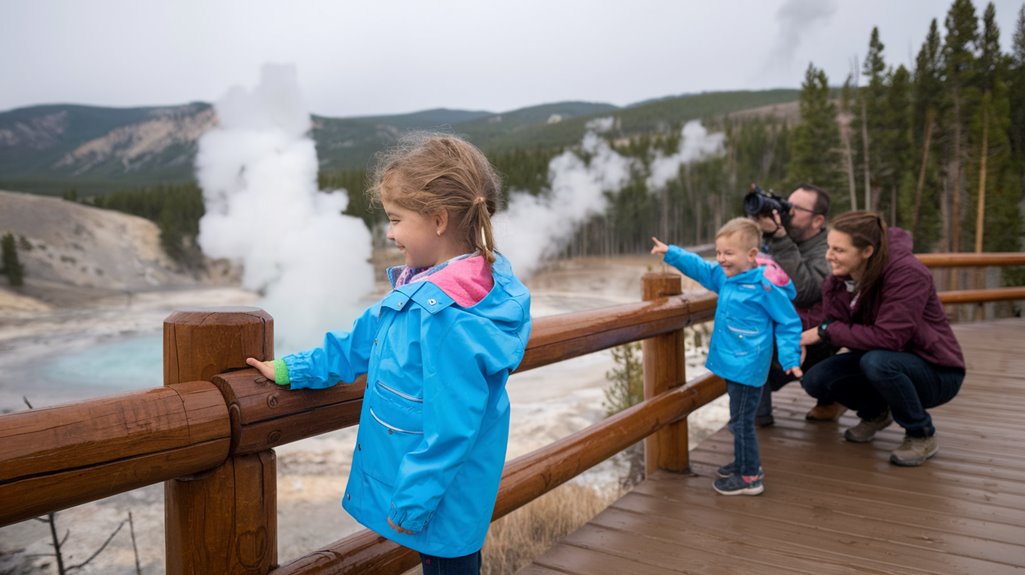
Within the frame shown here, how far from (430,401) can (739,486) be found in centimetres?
226

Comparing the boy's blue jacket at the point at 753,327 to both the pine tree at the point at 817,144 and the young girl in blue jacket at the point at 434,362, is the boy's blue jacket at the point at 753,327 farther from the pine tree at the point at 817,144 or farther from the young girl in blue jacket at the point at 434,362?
the pine tree at the point at 817,144

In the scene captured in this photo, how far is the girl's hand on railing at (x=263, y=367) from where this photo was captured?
5.27ft

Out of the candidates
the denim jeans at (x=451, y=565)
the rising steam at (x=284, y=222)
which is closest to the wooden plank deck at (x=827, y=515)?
the denim jeans at (x=451, y=565)

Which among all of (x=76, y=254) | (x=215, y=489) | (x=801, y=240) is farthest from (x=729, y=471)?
(x=76, y=254)

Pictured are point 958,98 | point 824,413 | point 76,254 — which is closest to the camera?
point 824,413

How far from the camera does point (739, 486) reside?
3250mm

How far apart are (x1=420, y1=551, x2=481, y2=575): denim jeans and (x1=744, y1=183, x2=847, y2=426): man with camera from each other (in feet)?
8.52

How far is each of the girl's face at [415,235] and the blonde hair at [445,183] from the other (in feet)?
0.06

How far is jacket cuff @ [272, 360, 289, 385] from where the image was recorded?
Answer: 5.32 feet

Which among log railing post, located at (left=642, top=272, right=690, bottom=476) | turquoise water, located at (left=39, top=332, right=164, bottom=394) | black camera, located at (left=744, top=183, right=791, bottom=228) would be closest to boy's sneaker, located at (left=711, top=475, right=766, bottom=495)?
log railing post, located at (left=642, top=272, right=690, bottom=476)

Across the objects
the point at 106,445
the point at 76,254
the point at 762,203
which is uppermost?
the point at 762,203

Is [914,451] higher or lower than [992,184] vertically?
lower

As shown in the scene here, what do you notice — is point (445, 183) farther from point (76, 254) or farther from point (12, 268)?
point (76, 254)

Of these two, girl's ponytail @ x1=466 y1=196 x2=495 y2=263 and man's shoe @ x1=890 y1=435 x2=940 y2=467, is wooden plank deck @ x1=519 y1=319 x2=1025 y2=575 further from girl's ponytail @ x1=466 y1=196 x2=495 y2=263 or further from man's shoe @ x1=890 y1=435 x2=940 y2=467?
girl's ponytail @ x1=466 y1=196 x2=495 y2=263
